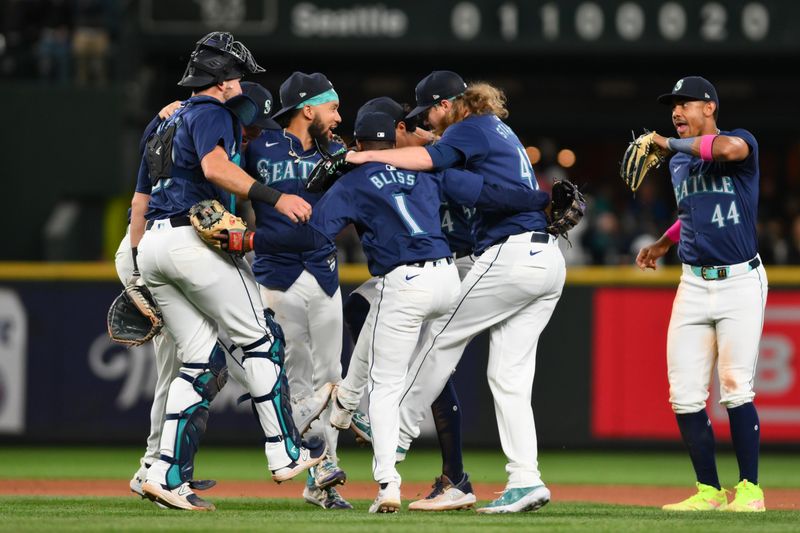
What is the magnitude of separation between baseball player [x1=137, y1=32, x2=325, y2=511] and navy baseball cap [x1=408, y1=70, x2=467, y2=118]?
86 centimetres

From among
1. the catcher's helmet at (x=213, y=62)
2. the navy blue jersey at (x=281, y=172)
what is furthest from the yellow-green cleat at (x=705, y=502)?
the catcher's helmet at (x=213, y=62)

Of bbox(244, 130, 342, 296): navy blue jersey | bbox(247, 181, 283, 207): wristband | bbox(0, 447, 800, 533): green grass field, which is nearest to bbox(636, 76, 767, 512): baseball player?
bbox(0, 447, 800, 533): green grass field

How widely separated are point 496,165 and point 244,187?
47.7 inches

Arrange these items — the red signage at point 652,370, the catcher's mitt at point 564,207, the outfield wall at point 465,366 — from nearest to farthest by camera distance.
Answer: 1. the catcher's mitt at point 564,207
2. the red signage at point 652,370
3. the outfield wall at point 465,366

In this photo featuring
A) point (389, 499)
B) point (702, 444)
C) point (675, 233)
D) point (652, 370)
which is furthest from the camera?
point (652, 370)

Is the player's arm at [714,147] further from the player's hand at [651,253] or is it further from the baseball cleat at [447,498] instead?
the baseball cleat at [447,498]

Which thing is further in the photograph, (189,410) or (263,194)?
(189,410)

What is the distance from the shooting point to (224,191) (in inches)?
236

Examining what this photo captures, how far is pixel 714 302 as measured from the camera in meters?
6.35

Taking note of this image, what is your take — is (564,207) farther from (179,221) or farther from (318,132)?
(179,221)

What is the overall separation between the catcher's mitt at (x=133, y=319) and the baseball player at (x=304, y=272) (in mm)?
592

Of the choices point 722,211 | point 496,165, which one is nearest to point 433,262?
point 496,165

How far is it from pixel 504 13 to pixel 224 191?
21.4 ft

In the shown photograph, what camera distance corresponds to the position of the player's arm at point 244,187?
220 inches
